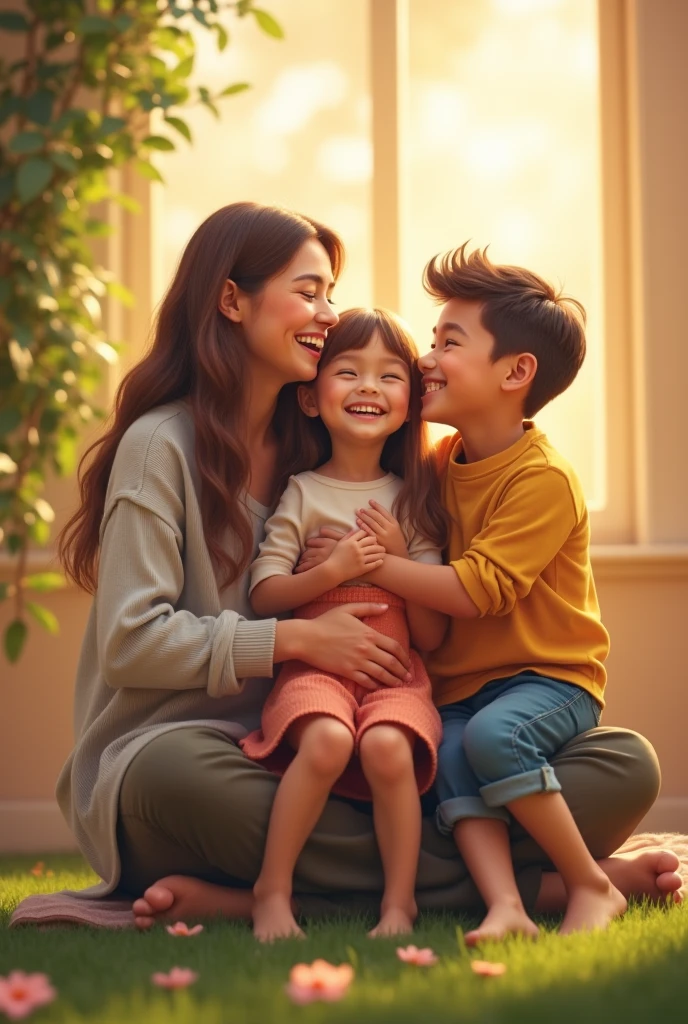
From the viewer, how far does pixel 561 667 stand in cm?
193

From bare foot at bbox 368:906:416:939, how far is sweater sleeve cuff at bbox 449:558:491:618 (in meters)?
0.47

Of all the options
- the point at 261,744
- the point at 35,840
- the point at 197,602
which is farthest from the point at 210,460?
the point at 35,840

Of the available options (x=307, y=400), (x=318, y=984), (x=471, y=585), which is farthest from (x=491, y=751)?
(x=307, y=400)

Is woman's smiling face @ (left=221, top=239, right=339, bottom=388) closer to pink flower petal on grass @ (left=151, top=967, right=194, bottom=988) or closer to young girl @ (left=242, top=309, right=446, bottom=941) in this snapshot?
young girl @ (left=242, top=309, right=446, bottom=941)

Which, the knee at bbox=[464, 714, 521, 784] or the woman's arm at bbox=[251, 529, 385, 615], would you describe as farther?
the woman's arm at bbox=[251, 529, 385, 615]

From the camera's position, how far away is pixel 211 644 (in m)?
1.83

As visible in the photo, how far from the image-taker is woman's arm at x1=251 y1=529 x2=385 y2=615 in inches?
73.7

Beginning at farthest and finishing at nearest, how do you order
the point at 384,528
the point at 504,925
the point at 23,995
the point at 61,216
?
the point at 61,216, the point at 384,528, the point at 504,925, the point at 23,995

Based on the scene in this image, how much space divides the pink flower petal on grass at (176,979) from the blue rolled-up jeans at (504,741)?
58cm

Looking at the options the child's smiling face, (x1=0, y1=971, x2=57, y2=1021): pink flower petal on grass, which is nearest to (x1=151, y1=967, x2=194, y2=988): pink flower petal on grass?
(x1=0, y1=971, x2=57, y2=1021): pink flower petal on grass

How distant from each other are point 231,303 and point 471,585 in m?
0.67

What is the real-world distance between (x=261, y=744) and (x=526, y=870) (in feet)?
1.51

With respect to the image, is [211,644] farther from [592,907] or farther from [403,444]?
[592,907]

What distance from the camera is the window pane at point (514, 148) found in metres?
3.35
